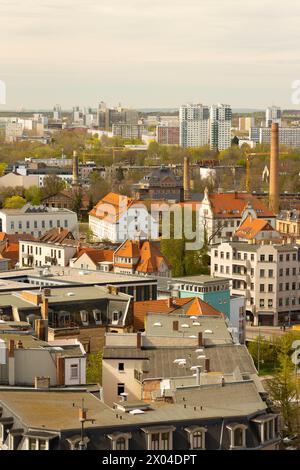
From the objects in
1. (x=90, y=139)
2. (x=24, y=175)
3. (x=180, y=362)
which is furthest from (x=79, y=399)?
(x=90, y=139)

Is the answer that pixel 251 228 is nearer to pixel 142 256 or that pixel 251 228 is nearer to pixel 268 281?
pixel 268 281

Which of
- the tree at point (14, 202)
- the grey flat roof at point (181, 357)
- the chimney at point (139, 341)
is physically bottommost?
the tree at point (14, 202)

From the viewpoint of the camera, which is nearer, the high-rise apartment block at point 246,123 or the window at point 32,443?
the window at point 32,443

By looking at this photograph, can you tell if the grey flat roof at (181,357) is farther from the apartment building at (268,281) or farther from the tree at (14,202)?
the tree at (14,202)

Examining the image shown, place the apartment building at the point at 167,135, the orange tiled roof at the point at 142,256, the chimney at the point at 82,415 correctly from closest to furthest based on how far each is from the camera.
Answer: the chimney at the point at 82,415 → the orange tiled roof at the point at 142,256 → the apartment building at the point at 167,135

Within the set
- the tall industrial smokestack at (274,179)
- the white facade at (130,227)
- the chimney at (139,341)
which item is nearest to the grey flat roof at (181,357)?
the chimney at (139,341)

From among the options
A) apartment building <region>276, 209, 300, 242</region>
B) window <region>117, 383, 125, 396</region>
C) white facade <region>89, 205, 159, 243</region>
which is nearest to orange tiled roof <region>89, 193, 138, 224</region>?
white facade <region>89, 205, 159, 243</region>

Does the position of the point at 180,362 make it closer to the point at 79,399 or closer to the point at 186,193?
the point at 79,399
